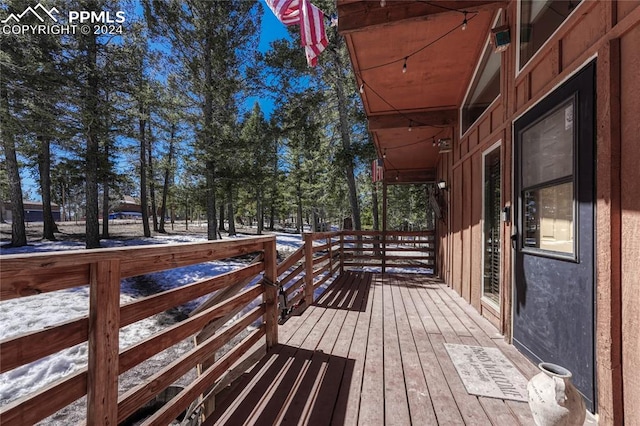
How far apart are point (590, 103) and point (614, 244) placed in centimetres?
88

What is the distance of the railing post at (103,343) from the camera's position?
1.16 meters

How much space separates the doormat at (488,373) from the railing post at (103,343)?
225 centimetres

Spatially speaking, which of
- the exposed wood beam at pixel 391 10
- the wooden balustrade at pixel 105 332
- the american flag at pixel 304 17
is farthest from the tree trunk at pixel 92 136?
the wooden balustrade at pixel 105 332

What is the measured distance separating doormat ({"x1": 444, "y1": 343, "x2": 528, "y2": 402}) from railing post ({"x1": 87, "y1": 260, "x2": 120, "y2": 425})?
2.25m

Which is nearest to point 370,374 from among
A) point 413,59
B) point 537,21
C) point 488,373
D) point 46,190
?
point 488,373

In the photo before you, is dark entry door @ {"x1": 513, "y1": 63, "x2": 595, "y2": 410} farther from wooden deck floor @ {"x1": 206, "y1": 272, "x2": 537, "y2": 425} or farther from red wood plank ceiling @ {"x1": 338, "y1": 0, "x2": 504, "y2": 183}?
red wood plank ceiling @ {"x1": 338, "y1": 0, "x2": 504, "y2": 183}

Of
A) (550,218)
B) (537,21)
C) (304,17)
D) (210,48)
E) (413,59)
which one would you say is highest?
(210,48)

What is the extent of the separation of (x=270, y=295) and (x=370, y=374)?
1.16 meters

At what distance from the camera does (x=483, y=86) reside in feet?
12.7

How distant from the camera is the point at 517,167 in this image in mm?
2695

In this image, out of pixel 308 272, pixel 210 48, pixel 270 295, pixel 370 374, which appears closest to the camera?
pixel 370 374

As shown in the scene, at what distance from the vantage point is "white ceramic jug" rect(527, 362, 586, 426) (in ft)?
4.32

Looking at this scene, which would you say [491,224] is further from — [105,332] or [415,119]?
[105,332]

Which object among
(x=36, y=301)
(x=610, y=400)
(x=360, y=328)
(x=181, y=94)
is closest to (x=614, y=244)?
(x=610, y=400)
